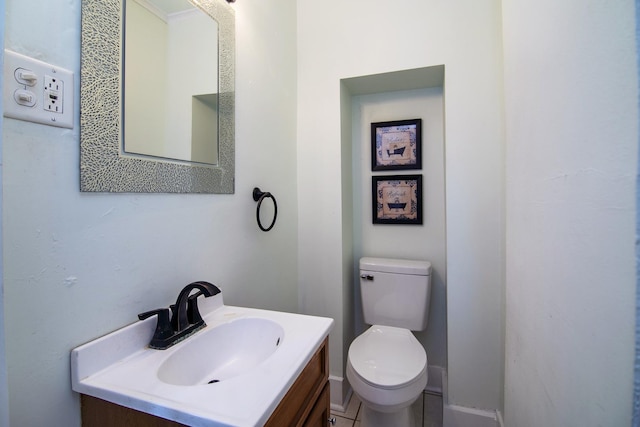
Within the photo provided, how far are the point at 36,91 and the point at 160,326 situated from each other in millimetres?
608

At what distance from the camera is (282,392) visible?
57 cm

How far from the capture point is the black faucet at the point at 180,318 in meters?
0.74

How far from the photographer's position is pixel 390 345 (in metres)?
1.48

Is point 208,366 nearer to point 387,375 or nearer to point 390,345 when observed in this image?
point 387,375

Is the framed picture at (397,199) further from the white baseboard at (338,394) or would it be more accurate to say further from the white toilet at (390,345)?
the white baseboard at (338,394)

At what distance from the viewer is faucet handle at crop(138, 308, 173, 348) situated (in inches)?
29.0

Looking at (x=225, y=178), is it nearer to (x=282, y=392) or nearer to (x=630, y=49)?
(x=282, y=392)

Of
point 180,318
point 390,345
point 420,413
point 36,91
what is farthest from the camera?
point 420,413

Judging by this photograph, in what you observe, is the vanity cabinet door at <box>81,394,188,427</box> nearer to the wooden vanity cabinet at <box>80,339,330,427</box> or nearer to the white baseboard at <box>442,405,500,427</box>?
the wooden vanity cabinet at <box>80,339,330,427</box>

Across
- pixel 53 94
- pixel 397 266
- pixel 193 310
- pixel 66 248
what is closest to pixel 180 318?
pixel 193 310

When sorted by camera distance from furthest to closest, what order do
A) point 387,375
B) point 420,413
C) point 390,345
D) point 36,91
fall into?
1. point 420,413
2. point 390,345
3. point 387,375
4. point 36,91

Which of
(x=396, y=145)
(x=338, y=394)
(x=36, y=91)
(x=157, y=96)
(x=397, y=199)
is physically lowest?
(x=338, y=394)

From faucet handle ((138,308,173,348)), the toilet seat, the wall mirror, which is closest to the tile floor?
the toilet seat

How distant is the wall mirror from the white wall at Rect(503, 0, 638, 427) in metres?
1.04
